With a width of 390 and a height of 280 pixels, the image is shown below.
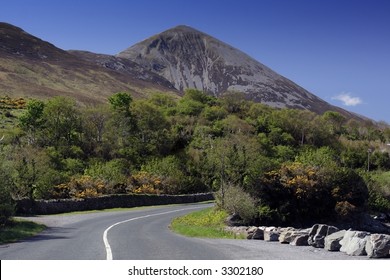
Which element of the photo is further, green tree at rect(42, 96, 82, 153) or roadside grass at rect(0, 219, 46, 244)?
green tree at rect(42, 96, 82, 153)

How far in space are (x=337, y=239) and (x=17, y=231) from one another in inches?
549

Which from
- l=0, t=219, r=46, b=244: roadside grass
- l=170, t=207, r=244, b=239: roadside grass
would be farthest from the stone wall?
l=170, t=207, r=244, b=239: roadside grass

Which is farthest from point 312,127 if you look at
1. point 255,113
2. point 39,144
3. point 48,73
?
point 48,73

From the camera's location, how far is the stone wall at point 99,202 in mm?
36688

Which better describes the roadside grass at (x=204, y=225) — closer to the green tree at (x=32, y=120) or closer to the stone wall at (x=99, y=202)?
the stone wall at (x=99, y=202)

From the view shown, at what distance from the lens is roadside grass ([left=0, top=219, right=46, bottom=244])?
19.6m

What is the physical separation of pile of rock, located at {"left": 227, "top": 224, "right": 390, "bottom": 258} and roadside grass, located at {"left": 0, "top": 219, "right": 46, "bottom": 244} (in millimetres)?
9730

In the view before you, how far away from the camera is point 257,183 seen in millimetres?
36969

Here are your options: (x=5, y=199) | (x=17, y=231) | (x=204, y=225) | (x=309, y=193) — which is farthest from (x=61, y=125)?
(x=17, y=231)

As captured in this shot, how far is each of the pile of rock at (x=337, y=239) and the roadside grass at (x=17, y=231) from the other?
9.73 m

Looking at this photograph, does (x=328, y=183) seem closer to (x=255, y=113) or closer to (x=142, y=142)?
(x=142, y=142)

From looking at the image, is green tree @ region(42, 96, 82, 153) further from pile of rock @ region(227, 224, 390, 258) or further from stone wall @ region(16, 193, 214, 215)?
pile of rock @ region(227, 224, 390, 258)

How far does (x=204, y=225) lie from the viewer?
3039 cm

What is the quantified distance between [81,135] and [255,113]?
42.6 metres
